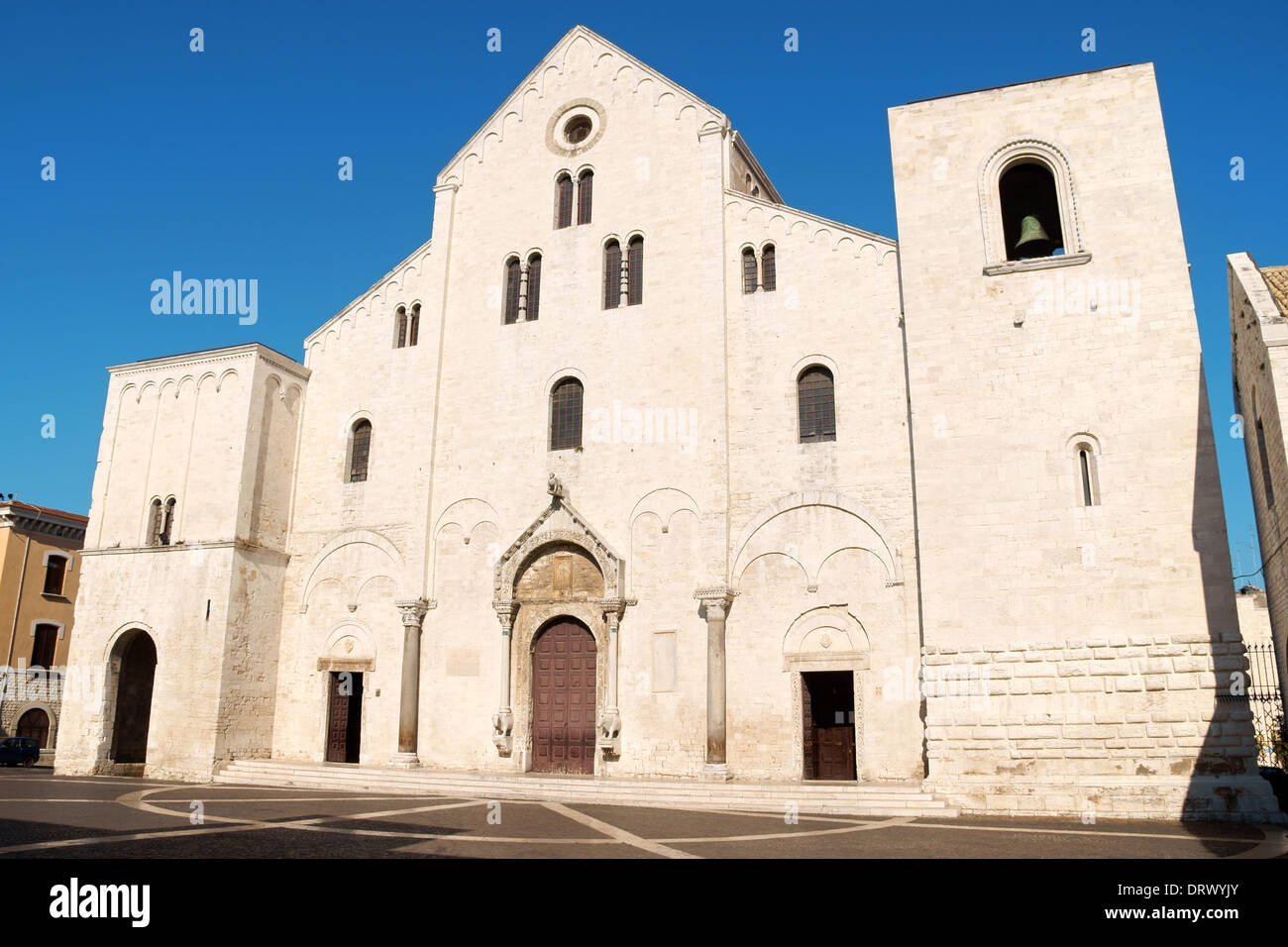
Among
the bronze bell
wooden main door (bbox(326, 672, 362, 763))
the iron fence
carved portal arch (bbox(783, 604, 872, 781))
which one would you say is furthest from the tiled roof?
wooden main door (bbox(326, 672, 362, 763))

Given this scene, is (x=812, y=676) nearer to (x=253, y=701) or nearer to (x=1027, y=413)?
(x=1027, y=413)

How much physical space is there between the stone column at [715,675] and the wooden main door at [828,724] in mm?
1679

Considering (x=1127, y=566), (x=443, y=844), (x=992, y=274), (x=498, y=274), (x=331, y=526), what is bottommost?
(x=443, y=844)

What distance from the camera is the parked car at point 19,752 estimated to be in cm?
2886

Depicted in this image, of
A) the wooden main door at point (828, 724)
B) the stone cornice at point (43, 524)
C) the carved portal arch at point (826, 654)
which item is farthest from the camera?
the stone cornice at point (43, 524)

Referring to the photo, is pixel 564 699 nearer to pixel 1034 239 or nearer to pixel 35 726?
pixel 1034 239

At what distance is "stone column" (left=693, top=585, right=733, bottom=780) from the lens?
61.1ft

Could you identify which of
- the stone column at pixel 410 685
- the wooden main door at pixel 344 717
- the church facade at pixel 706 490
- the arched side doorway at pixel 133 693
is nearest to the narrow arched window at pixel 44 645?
the arched side doorway at pixel 133 693

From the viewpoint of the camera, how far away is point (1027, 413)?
16469 millimetres

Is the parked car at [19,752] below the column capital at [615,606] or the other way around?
below

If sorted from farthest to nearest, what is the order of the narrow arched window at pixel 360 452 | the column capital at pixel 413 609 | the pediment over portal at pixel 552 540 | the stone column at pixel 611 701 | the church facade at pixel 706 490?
1. the narrow arched window at pixel 360 452
2. the column capital at pixel 413 609
3. the pediment over portal at pixel 552 540
4. the stone column at pixel 611 701
5. the church facade at pixel 706 490

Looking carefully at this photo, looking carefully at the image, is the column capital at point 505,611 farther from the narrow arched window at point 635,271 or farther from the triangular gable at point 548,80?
the triangular gable at point 548,80
